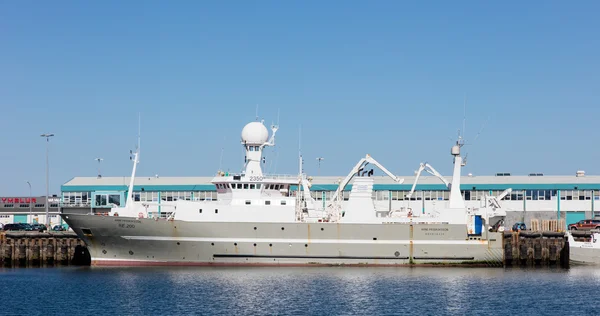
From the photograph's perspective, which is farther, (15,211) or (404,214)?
(15,211)

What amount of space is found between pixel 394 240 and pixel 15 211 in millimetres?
53973

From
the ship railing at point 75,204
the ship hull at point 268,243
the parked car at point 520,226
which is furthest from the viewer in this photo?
the ship railing at point 75,204

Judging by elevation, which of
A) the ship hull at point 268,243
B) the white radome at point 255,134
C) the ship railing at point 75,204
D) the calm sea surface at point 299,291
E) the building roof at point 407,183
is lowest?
the calm sea surface at point 299,291

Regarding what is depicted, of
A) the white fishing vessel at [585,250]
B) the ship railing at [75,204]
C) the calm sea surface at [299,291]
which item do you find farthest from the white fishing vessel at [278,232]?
the ship railing at [75,204]

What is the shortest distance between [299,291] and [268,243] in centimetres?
951

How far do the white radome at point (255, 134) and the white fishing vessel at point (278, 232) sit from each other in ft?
7.05

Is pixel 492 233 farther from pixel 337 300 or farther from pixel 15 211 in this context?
pixel 15 211

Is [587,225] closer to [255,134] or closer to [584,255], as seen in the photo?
[584,255]

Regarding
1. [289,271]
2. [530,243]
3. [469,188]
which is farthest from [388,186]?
[289,271]

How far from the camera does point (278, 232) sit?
50.3 metres

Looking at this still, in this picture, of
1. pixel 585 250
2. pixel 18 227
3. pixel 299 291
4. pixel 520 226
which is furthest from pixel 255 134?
pixel 520 226

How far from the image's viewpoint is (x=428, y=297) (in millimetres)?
39938

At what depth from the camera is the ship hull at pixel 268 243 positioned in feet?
164

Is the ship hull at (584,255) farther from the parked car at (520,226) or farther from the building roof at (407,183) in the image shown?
the building roof at (407,183)
